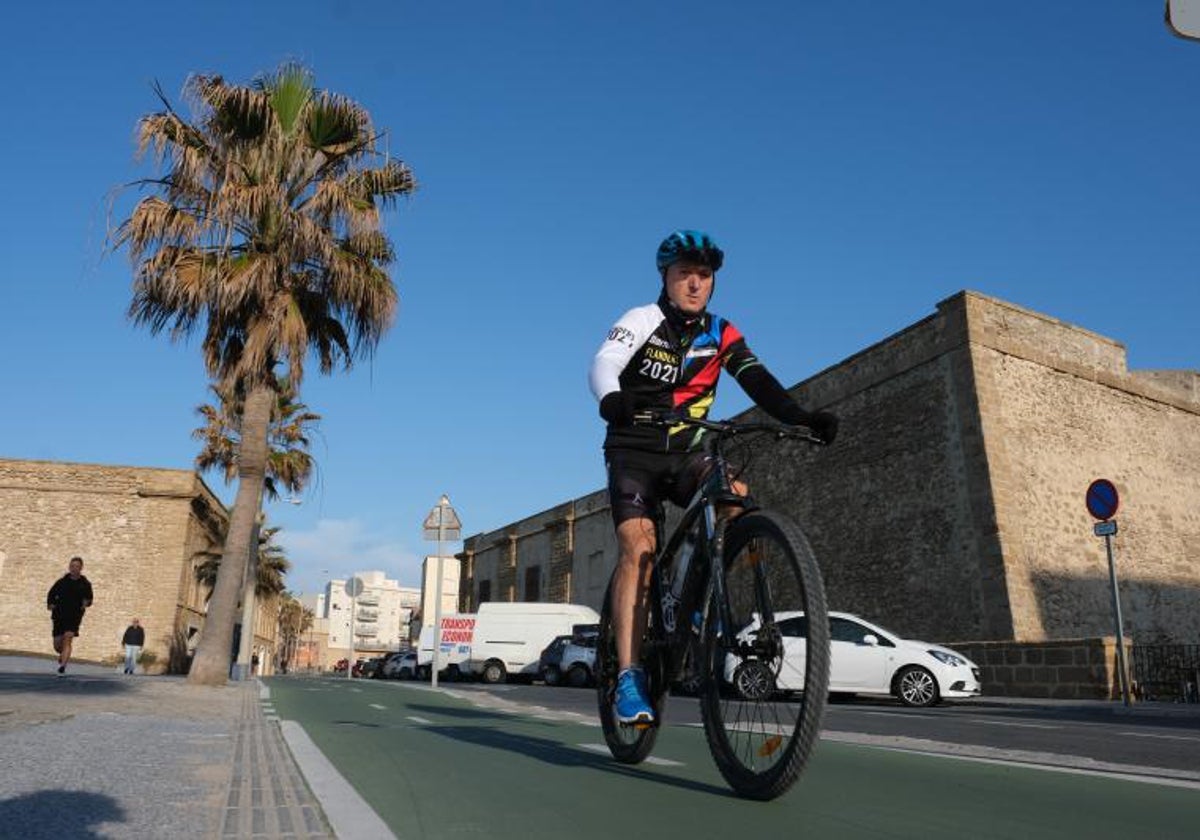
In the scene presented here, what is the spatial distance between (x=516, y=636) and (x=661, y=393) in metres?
30.8

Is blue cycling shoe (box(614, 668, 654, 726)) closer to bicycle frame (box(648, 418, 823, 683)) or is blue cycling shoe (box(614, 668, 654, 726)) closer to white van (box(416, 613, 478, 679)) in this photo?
bicycle frame (box(648, 418, 823, 683))

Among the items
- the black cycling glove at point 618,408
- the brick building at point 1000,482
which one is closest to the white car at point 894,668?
the brick building at point 1000,482

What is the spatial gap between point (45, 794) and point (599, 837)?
1.63 meters

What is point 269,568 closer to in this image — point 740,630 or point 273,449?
point 273,449

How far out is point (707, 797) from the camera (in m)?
3.22

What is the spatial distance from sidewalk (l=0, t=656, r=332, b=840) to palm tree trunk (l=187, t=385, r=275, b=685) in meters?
7.11

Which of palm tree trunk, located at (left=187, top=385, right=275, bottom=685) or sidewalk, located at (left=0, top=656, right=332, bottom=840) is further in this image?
palm tree trunk, located at (left=187, top=385, right=275, bottom=685)

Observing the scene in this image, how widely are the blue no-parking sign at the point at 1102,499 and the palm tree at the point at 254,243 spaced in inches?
426

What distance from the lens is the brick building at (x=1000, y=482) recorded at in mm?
21359

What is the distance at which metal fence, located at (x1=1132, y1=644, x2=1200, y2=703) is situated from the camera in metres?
17.5

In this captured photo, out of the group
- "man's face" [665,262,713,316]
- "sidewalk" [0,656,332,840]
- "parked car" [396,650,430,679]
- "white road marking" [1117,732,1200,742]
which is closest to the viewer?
"sidewalk" [0,656,332,840]

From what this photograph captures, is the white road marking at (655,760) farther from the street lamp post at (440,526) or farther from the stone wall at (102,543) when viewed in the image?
the stone wall at (102,543)

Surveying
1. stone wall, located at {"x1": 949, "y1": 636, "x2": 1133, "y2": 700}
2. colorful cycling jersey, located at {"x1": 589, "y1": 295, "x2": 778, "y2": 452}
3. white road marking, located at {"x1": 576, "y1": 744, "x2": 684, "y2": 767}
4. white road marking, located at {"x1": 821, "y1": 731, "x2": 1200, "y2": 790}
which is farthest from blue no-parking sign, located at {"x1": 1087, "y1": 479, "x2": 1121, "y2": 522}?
colorful cycling jersey, located at {"x1": 589, "y1": 295, "x2": 778, "y2": 452}

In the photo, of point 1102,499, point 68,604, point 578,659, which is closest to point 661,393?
point 68,604
